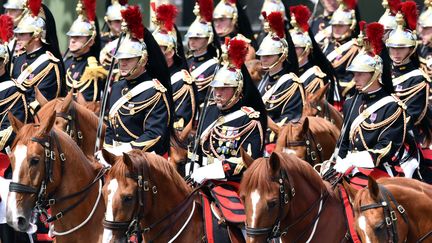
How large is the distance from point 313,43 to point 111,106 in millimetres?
4054

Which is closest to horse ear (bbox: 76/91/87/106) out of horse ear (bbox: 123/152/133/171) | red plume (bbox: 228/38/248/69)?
red plume (bbox: 228/38/248/69)

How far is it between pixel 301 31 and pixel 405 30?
2.43 metres

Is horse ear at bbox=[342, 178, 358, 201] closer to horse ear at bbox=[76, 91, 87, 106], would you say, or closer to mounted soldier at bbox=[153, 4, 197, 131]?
mounted soldier at bbox=[153, 4, 197, 131]

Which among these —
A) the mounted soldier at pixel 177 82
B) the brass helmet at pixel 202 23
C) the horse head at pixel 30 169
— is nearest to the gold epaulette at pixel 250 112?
the horse head at pixel 30 169

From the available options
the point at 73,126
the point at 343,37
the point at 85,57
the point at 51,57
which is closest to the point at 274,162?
the point at 73,126

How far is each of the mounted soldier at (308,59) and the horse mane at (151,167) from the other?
16.0ft

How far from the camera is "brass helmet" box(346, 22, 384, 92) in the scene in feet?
42.8

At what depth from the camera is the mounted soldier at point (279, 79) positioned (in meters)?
15.4

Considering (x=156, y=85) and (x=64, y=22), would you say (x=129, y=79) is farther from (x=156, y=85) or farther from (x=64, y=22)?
(x=64, y=22)

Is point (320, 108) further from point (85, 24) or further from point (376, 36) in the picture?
point (85, 24)

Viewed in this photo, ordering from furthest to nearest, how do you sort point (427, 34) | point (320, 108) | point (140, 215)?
point (427, 34)
point (320, 108)
point (140, 215)

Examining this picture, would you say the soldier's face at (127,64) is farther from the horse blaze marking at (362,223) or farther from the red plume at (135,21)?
the horse blaze marking at (362,223)

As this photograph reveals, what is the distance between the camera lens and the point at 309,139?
13.9 meters

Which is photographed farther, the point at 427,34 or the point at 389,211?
the point at 427,34
